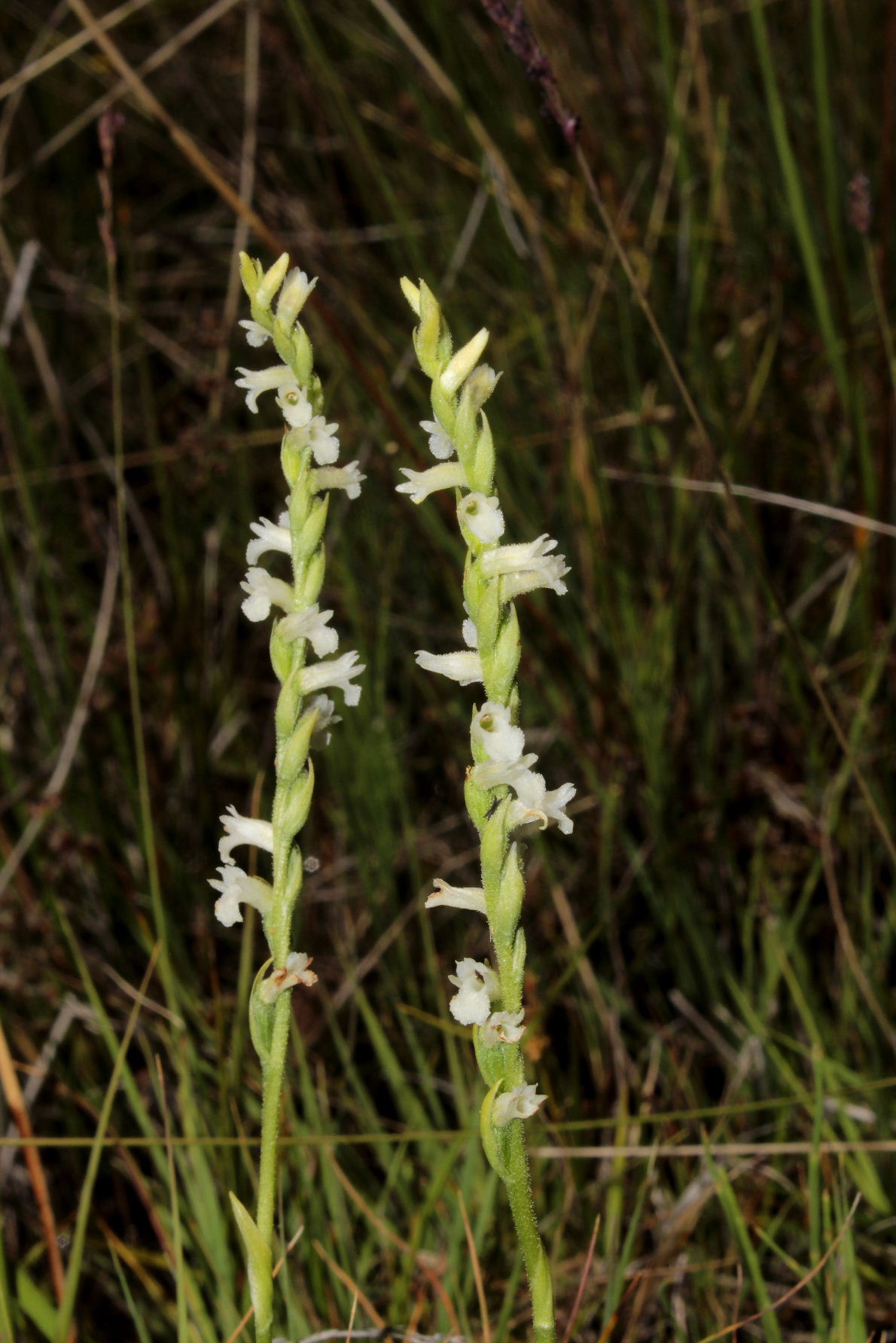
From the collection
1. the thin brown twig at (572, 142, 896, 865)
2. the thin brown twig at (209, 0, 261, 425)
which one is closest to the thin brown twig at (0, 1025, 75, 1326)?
the thin brown twig at (572, 142, 896, 865)

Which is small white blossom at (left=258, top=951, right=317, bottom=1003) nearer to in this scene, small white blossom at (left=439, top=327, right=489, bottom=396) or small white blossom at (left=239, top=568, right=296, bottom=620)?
small white blossom at (left=239, top=568, right=296, bottom=620)

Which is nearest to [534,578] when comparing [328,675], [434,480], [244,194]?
[434,480]

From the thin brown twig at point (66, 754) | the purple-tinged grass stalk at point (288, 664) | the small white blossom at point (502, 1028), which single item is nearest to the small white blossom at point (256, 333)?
the purple-tinged grass stalk at point (288, 664)

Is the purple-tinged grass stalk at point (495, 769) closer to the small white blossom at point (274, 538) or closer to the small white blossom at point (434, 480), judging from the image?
the small white blossom at point (434, 480)

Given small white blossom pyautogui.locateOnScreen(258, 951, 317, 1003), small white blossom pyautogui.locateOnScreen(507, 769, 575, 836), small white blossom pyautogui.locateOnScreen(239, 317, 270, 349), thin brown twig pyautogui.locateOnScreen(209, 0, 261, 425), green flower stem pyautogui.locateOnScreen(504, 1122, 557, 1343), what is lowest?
green flower stem pyautogui.locateOnScreen(504, 1122, 557, 1343)

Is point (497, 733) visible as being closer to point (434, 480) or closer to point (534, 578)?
point (534, 578)

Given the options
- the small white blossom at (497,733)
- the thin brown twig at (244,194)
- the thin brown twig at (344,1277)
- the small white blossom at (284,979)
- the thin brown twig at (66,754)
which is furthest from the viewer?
the thin brown twig at (244,194)
